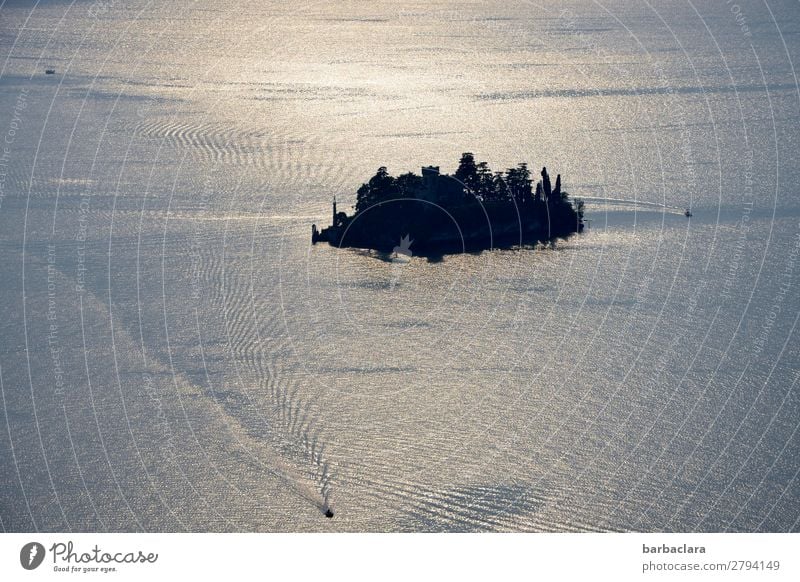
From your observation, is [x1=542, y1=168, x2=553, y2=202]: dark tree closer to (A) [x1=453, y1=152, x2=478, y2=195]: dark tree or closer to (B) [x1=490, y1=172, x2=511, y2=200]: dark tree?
(B) [x1=490, y1=172, x2=511, y2=200]: dark tree

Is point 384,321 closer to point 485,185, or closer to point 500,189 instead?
point 500,189

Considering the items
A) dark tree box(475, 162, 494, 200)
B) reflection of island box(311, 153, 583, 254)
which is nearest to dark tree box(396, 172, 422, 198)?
reflection of island box(311, 153, 583, 254)

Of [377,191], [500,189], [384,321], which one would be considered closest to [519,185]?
[500,189]

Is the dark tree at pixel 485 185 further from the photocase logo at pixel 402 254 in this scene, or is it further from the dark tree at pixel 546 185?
the photocase logo at pixel 402 254

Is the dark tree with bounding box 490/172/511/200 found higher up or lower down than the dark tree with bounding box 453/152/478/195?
lower down

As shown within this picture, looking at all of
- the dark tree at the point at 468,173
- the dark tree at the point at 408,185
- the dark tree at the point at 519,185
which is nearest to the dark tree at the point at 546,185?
the dark tree at the point at 519,185

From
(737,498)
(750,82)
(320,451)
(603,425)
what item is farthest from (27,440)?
(750,82)
